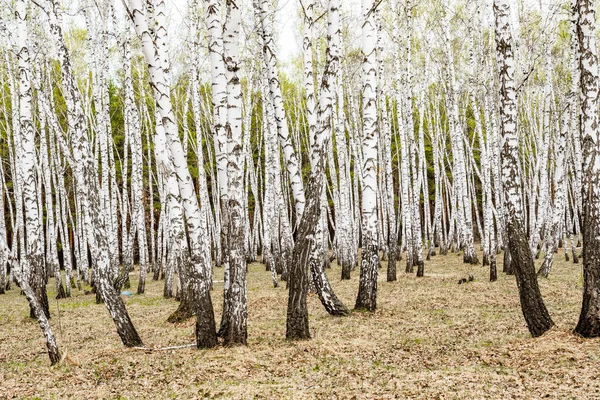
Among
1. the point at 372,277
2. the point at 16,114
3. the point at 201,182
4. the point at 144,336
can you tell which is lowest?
the point at 144,336

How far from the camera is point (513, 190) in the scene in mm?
5883

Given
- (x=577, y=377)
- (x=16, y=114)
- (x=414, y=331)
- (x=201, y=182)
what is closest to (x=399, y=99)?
(x=201, y=182)

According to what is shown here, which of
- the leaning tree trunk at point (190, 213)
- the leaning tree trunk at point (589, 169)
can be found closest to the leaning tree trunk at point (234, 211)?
the leaning tree trunk at point (190, 213)

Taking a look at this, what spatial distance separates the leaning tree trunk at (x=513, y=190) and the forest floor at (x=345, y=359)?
0.30 meters

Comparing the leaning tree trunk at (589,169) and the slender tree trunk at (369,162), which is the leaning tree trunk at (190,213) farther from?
the leaning tree trunk at (589,169)

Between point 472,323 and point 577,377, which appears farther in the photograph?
point 472,323

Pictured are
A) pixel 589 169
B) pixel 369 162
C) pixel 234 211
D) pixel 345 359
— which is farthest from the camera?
pixel 369 162

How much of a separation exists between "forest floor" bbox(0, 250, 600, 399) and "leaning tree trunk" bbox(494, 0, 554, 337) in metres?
0.30

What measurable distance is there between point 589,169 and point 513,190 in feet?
2.81

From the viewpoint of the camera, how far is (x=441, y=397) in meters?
4.32

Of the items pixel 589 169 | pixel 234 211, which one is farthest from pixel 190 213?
pixel 589 169

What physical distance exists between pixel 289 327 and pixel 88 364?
264 cm

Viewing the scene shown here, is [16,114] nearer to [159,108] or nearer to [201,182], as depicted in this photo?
[201,182]

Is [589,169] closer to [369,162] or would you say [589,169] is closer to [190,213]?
[369,162]
